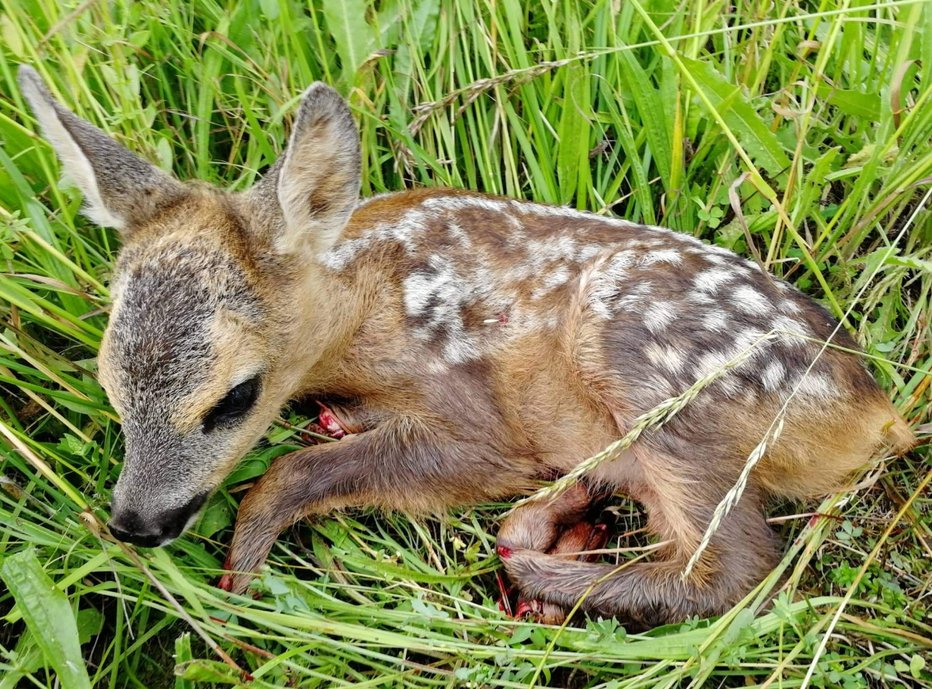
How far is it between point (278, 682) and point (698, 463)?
5.17 feet

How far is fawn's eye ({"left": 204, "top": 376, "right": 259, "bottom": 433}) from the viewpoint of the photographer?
2.72 metres

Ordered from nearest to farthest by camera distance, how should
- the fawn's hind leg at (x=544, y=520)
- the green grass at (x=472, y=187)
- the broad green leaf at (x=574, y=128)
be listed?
the green grass at (x=472, y=187) < the fawn's hind leg at (x=544, y=520) < the broad green leaf at (x=574, y=128)

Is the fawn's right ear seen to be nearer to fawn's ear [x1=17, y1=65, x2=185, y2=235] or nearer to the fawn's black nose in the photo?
fawn's ear [x1=17, y1=65, x2=185, y2=235]

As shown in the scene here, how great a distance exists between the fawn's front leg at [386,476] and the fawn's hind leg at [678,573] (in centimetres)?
37

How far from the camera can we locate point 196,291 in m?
2.65

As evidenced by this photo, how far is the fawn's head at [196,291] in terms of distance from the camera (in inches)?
102

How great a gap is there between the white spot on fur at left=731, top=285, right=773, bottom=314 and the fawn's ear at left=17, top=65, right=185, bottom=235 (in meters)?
1.97

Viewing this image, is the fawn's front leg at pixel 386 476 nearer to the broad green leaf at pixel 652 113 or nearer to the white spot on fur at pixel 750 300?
the white spot on fur at pixel 750 300

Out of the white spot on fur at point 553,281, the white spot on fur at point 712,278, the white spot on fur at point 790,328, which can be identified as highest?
the white spot on fur at point 553,281

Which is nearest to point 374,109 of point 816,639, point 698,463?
point 698,463

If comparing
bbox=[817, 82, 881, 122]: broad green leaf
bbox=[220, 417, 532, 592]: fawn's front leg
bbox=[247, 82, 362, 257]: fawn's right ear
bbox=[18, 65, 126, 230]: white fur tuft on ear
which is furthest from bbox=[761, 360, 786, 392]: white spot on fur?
bbox=[18, 65, 126, 230]: white fur tuft on ear

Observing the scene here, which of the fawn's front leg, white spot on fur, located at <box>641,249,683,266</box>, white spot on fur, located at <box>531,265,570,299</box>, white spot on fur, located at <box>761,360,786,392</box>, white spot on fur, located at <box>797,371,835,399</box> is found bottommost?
the fawn's front leg

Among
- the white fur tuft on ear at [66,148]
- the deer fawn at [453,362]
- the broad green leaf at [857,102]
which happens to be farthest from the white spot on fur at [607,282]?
the white fur tuft on ear at [66,148]

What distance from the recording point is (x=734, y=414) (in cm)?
301
